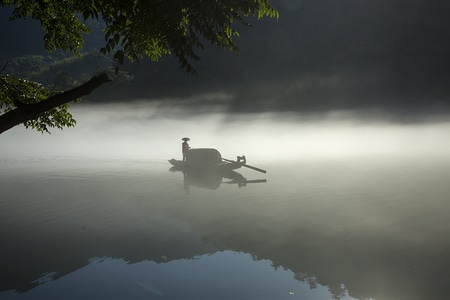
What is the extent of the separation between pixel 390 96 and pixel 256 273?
128 metres

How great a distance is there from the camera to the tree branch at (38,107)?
22.3ft

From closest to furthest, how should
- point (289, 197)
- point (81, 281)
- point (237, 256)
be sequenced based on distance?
1. point (81, 281)
2. point (237, 256)
3. point (289, 197)

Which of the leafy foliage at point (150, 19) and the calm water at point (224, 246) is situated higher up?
the leafy foliage at point (150, 19)

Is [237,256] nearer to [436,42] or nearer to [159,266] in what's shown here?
[159,266]

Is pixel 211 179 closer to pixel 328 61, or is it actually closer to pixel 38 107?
pixel 38 107

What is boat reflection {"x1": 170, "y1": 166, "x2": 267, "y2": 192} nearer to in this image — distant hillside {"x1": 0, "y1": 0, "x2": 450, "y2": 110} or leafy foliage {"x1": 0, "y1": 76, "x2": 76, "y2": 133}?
leafy foliage {"x1": 0, "y1": 76, "x2": 76, "y2": 133}

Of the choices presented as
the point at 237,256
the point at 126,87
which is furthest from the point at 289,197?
the point at 126,87

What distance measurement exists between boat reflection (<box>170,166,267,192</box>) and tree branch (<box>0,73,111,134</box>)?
70.1ft

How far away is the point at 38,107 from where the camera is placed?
7.01 meters

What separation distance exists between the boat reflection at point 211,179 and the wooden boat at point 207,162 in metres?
0.40

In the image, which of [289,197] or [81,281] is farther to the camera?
[289,197]

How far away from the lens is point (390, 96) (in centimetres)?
12306

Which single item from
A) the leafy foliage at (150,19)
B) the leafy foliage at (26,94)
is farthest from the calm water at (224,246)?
the leafy foliage at (150,19)

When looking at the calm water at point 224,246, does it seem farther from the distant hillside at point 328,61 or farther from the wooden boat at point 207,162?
A: the distant hillside at point 328,61
